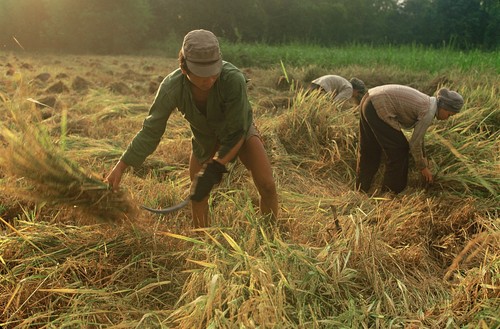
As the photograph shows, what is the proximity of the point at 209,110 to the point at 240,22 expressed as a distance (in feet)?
76.1

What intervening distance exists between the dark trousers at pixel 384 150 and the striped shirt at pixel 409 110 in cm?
6

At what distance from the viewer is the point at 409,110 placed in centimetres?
313

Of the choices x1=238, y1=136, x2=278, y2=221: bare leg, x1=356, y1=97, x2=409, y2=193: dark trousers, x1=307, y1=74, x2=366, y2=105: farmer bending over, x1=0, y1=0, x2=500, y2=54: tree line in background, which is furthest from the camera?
x1=0, y1=0, x2=500, y2=54: tree line in background

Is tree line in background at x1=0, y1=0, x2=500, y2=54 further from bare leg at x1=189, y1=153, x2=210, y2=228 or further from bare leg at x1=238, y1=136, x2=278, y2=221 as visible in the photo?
bare leg at x1=238, y1=136, x2=278, y2=221

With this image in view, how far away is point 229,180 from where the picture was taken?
319cm

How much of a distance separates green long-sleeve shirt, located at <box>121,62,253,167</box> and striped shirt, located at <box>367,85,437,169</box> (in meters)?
1.38

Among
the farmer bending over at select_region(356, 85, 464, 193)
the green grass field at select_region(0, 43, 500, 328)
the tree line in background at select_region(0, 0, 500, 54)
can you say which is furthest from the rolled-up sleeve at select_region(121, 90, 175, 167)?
the tree line in background at select_region(0, 0, 500, 54)

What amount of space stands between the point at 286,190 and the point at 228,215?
73cm

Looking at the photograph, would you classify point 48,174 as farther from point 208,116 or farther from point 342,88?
point 342,88

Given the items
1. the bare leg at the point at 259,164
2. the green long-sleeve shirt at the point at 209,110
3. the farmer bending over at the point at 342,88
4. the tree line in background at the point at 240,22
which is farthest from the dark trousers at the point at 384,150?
the tree line in background at the point at 240,22

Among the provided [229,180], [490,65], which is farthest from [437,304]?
[490,65]

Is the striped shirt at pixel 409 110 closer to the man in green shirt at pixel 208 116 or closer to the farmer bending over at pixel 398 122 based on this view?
the farmer bending over at pixel 398 122

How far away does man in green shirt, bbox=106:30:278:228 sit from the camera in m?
1.96

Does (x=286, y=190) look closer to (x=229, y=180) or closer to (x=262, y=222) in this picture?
(x=229, y=180)
